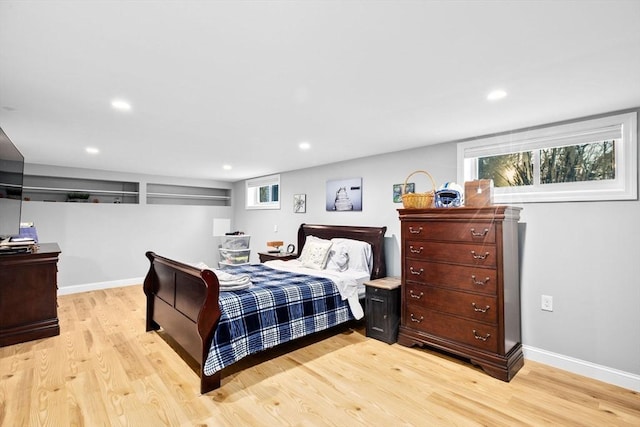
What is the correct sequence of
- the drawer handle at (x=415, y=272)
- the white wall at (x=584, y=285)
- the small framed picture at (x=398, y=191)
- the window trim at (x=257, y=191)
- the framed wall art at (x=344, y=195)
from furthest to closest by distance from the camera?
1. the window trim at (x=257, y=191)
2. the framed wall art at (x=344, y=195)
3. the small framed picture at (x=398, y=191)
4. the drawer handle at (x=415, y=272)
5. the white wall at (x=584, y=285)

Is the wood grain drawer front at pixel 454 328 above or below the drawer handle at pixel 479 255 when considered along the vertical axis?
below

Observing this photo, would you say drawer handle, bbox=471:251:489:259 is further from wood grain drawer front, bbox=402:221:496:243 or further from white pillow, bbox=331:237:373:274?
white pillow, bbox=331:237:373:274

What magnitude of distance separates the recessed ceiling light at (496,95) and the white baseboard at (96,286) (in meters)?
6.37

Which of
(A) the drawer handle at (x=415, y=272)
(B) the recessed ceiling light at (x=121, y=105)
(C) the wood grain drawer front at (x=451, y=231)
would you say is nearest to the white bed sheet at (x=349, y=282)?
(A) the drawer handle at (x=415, y=272)

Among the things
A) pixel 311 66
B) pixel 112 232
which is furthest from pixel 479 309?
pixel 112 232

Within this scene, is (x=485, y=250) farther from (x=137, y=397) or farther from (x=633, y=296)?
(x=137, y=397)

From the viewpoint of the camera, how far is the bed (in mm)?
2408

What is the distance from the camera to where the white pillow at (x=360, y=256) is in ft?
13.3

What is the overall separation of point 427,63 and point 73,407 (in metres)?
3.16

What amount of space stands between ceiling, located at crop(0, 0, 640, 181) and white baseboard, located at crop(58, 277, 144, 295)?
3.12 metres

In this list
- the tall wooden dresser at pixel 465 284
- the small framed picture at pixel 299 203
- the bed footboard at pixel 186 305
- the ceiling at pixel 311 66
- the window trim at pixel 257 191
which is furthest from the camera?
the window trim at pixel 257 191

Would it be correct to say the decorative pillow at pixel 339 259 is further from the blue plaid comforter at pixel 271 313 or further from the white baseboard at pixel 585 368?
the white baseboard at pixel 585 368

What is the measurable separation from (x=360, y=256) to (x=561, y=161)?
2.29 m

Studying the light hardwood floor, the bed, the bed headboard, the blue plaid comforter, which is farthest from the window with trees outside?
the blue plaid comforter
